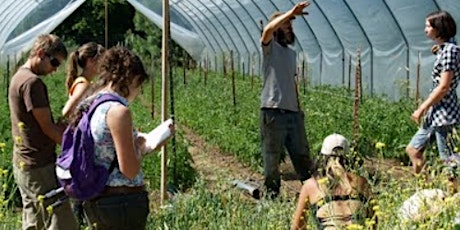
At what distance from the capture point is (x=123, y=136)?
10.9 feet

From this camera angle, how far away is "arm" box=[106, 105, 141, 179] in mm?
3320

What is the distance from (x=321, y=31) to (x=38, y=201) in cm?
1175

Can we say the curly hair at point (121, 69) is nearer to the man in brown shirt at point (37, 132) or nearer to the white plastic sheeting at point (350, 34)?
the man in brown shirt at point (37, 132)

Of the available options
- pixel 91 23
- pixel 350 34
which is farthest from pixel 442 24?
pixel 91 23

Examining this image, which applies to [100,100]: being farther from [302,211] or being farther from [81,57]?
[81,57]

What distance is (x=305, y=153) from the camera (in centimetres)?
600

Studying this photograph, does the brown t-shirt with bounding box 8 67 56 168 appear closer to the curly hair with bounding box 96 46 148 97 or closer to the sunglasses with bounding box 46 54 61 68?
the sunglasses with bounding box 46 54 61 68

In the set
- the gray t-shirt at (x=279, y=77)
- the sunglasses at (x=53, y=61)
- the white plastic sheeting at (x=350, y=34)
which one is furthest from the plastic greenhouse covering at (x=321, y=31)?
the sunglasses at (x=53, y=61)

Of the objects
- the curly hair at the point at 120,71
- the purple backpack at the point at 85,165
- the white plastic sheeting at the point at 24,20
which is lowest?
the purple backpack at the point at 85,165

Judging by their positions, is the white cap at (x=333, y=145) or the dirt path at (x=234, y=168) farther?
the dirt path at (x=234, y=168)

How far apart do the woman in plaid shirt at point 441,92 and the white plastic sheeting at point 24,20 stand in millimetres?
14852

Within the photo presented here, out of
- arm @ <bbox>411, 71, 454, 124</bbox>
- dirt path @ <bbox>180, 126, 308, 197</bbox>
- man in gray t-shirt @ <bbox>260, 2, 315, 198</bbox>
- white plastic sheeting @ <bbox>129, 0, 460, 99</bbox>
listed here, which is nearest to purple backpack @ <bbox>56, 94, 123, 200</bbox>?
arm @ <bbox>411, 71, 454, 124</bbox>

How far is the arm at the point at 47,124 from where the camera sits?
4285 mm

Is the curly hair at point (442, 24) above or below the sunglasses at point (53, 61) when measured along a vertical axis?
above
